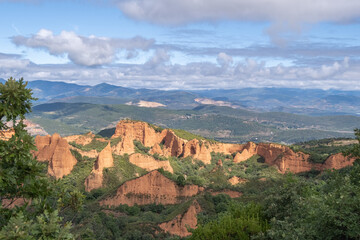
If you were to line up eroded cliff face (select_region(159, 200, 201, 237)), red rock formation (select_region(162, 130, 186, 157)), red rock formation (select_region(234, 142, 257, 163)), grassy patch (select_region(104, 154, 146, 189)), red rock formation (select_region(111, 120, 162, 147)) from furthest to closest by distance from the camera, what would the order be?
red rock formation (select_region(111, 120, 162, 147))
red rock formation (select_region(162, 130, 186, 157))
red rock formation (select_region(234, 142, 257, 163))
grassy patch (select_region(104, 154, 146, 189))
eroded cliff face (select_region(159, 200, 201, 237))

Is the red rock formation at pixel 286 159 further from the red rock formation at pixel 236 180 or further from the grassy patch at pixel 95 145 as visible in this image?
the grassy patch at pixel 95 145

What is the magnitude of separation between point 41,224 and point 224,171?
85.2 meters

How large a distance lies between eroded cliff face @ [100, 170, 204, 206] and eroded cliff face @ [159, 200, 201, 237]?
48.7ft

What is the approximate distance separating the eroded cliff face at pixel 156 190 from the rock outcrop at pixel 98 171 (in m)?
14.1

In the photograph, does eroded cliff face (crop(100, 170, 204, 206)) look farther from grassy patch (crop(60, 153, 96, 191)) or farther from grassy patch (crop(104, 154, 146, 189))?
grassy patch (crop(60, 153, 96, 191))

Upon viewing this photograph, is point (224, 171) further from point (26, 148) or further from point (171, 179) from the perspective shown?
point (26, 148)

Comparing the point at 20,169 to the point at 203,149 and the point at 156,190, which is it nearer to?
the point at 156,190

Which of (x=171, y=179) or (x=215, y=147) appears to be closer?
(x=171, y=179)

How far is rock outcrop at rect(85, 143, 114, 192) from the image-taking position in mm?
72812

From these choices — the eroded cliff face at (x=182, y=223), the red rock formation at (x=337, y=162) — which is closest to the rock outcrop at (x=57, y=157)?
the eroded cliff face at (x=182, y=223)

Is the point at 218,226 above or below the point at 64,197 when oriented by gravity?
below

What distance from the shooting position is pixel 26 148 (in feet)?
34.1

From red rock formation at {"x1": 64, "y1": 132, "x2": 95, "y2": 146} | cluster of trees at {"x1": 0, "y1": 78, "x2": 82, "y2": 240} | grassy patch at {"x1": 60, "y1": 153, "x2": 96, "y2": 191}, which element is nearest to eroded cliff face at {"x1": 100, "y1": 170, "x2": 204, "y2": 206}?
grassy patch at {"x1": 60, "y1": 153, "x2": 96, "y2": 191}

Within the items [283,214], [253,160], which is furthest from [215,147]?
[283,214]
